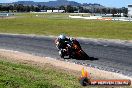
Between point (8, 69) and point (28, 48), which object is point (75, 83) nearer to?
point (8, 69)

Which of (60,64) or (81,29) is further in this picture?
(81,29)

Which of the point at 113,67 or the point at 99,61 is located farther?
the point at 99,61

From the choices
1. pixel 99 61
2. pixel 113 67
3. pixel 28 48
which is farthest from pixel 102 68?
pixel 28 48

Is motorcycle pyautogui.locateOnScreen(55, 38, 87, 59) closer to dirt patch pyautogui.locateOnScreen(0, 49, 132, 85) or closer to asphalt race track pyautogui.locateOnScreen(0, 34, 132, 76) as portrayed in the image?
asphalt race track pyautogui.locateOnScreen(0, 34, 132, 76)

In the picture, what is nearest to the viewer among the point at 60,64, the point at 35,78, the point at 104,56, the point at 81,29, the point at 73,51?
the point at 35,78

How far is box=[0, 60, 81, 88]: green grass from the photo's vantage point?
547 inches

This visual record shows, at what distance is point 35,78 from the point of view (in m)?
15.5

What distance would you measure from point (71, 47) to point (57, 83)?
28.9 ft

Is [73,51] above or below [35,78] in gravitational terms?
below

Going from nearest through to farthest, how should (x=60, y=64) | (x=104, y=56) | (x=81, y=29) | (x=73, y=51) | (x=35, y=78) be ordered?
(x=35, y=78)
(x=60, y=64)
(x=73, y=51)
(x=104, y=56)
(x=81, y=29)

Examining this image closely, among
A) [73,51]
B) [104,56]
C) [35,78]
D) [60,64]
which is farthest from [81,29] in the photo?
[35,78]

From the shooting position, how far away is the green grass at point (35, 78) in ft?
45.6

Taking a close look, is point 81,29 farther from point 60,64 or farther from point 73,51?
point 60,64

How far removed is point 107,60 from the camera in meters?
22.2
